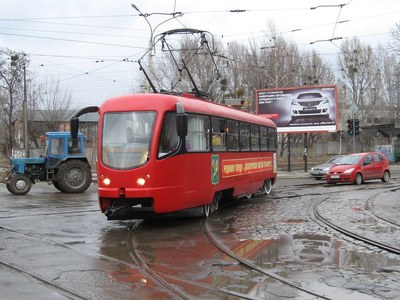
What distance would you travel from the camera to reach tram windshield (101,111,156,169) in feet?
33.9

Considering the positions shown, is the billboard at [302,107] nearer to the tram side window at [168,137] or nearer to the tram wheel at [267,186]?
the tram wheel at [267,186]

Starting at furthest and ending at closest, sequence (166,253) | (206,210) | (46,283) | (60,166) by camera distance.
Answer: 1. (60,166)
2. (206,210)
3. (166,253)
4. (46,283)

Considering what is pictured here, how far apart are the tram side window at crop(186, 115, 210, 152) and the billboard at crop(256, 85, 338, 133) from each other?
79.6 feet

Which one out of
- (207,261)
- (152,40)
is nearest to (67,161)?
(152,40)

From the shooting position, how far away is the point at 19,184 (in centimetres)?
2005

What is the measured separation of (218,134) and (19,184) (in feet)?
35.4

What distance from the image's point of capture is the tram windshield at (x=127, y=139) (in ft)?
Answer: 33.9

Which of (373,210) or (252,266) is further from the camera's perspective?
(373,210)

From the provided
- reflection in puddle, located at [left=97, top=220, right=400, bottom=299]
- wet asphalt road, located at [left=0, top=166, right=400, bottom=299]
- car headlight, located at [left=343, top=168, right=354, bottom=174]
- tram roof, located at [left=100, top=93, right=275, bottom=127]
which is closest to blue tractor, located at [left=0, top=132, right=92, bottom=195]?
wet asphalt road, located at [left=0, top=166, right=400, bottom=299]

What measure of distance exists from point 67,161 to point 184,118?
11.7 metres

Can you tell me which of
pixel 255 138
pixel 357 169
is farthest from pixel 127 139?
pixel 357 169

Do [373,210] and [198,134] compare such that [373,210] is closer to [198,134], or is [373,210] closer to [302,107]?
[198,134]

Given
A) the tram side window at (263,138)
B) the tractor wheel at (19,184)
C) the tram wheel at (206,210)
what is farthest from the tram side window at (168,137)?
the tractor wheel at (19,184)

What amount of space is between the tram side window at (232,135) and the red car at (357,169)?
34.3ft
